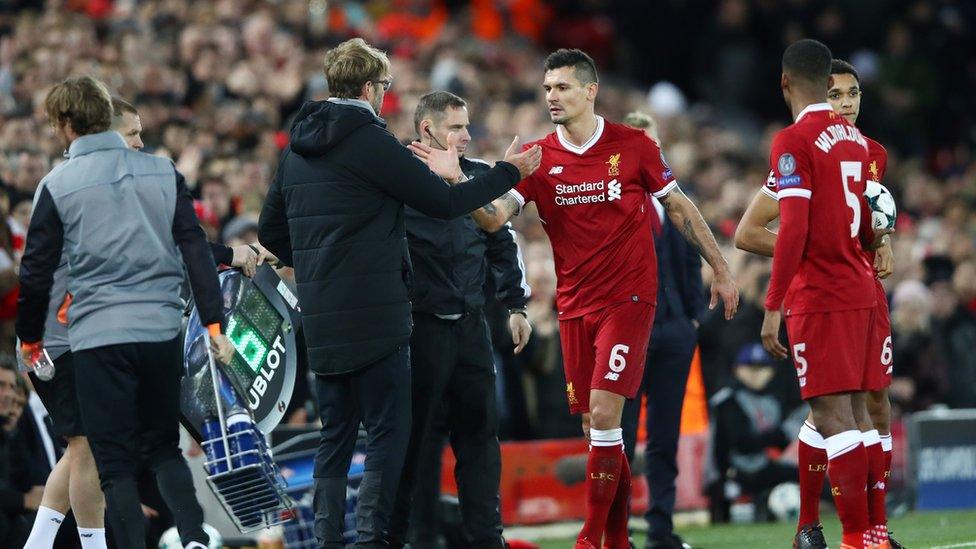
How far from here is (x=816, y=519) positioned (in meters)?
8.06

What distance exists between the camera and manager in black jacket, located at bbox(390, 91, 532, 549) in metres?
8.43

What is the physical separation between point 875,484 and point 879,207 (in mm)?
1380

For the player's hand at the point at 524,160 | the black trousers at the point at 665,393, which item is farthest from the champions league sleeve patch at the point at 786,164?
the black trousers at the point at 665,393

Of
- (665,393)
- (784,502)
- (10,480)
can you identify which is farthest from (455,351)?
(784,502)

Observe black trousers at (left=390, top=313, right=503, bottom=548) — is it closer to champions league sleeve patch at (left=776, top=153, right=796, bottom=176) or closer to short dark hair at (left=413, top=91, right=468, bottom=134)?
short dark hair at (left=413, top=91, right=468, bottom=134)

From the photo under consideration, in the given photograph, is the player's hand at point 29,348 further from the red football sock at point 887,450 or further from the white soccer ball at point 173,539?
the red football sock at point 887,450

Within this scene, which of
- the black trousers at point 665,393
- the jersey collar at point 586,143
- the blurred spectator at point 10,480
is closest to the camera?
the jersey collar at point 586,143

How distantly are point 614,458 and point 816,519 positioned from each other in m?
1.07

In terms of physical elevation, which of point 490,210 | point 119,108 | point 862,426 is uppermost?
point 119,108

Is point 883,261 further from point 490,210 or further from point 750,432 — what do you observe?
point 750,432

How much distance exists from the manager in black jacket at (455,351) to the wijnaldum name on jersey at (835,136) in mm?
1950

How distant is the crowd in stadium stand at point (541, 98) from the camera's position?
13320mm

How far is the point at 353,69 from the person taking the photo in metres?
7.66

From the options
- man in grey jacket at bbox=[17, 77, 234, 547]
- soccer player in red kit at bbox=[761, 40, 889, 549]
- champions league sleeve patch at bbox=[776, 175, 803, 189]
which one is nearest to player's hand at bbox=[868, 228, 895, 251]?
soccer player in red kit at bbox=[761, 40, 889, 549]
